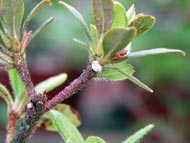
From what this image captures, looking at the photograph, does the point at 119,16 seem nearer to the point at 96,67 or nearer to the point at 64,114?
the point at 96,67

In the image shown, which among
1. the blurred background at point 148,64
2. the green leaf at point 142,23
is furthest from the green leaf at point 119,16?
the blurred background at point 148,64

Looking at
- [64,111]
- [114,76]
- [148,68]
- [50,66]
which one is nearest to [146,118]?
[148,68]

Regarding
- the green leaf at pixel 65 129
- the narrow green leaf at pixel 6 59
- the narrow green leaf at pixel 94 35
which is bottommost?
the green leaf at pixel 65 129

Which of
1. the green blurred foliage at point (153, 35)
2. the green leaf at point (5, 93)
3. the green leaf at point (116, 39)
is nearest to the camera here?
the green leaf at point (116, 39)

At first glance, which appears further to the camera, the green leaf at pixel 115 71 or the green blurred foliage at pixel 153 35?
the green blurred foliage at pixel 153 35

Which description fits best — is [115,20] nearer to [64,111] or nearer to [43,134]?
[64,111]

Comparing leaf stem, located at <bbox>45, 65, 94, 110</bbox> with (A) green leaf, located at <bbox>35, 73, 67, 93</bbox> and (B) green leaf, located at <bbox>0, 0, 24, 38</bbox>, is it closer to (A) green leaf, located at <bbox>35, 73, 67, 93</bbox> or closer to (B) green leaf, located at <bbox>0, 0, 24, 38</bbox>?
(B) green leaf, located at <bbox>0, 0, 24, 38</bbox>

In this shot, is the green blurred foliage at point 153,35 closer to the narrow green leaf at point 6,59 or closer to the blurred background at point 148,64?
the blurred background at point 148,64

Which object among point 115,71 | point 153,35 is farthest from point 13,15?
point 153,35
